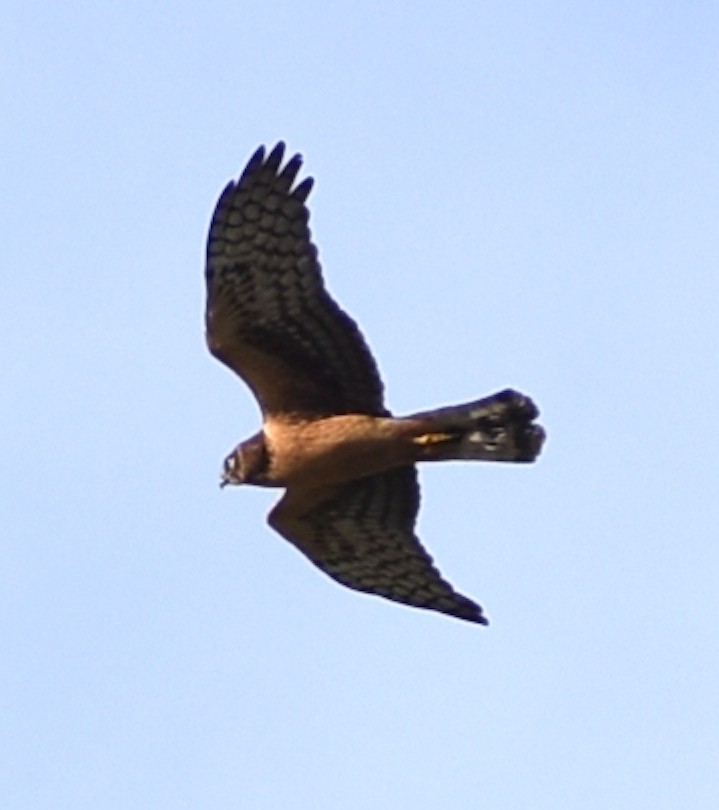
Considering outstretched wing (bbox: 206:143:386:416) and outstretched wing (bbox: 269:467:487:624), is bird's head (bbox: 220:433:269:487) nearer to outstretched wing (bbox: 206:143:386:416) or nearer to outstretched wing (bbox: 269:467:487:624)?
outstretched wing (bbox: 206:143:386:416)

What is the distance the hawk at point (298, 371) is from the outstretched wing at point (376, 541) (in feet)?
1.38

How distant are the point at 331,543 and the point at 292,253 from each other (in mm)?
2070

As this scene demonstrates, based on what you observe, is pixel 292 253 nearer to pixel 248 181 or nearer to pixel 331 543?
pixel 248 181

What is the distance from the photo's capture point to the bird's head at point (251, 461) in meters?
21.6

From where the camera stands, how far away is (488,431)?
70.7ft

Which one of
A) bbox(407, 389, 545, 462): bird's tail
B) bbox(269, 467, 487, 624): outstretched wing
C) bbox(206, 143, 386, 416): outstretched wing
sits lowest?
bbox(269, 467, 487, 624): outstretched wing

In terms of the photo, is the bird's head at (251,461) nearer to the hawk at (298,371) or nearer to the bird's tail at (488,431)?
the hawk at (298,371)

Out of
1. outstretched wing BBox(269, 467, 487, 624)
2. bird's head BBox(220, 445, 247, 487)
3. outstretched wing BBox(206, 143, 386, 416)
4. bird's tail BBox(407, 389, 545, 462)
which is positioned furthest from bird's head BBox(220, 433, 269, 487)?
bird's tail BBox(407, 389, 545, 462)

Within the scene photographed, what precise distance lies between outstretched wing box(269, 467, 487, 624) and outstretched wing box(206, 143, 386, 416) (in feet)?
2.67

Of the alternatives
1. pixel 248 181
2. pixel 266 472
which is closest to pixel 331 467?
pixel 266 472

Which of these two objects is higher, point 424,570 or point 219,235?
point 219,235

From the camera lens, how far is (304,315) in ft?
70.9

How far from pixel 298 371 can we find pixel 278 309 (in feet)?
1.38

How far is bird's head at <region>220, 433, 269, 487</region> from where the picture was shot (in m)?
21.6
